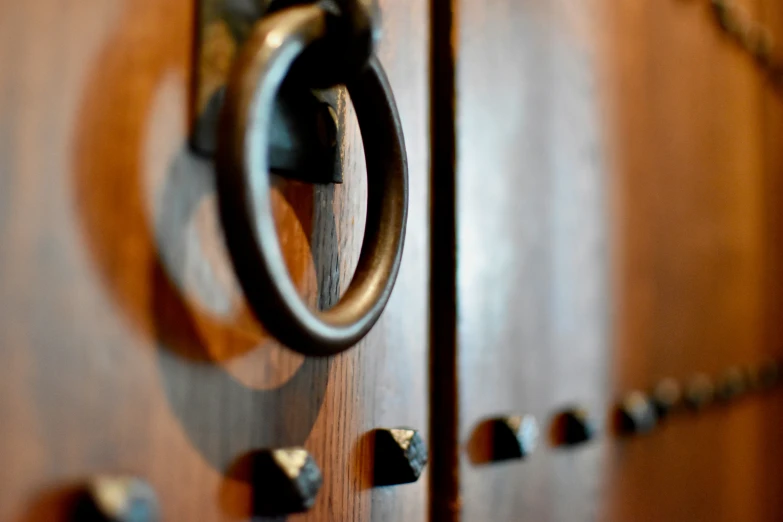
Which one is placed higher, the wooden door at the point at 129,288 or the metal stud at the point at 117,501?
the wooden door at the point at 129,288

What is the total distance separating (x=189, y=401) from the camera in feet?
0.67

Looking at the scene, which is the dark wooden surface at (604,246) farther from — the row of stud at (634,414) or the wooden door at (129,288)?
the wooden door at (129,288)

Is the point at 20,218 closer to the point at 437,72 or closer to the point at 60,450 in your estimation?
the point at 60,450

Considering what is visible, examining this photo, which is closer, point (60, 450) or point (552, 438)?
point (60, 450)

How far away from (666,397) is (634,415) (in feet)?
0.23

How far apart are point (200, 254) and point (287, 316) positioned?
39mm

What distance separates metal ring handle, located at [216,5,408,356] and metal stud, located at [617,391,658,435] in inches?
11.4

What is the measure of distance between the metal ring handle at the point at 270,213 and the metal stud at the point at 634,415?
0.29 meters

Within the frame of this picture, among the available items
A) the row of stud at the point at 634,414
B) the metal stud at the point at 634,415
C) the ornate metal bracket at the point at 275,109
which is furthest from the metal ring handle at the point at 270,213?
the metal stud at the point at 634,415

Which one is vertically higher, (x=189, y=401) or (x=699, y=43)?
(x=699, y=43)

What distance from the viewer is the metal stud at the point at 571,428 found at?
39 cm

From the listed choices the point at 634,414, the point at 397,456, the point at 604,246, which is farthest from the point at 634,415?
the point at 397,456

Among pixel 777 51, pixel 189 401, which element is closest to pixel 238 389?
pixel 189 401

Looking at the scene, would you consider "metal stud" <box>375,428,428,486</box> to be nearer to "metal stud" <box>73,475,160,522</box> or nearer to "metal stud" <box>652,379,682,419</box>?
Result: "metal stud" <box>73,475,160,522</box>
